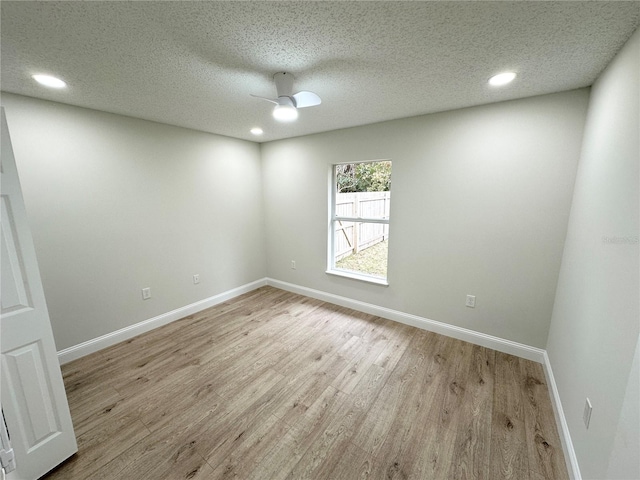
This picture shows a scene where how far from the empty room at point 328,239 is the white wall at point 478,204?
19 millimetres

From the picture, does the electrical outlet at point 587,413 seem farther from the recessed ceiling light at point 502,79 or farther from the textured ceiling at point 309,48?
the recessed ceiling light at point 502,79

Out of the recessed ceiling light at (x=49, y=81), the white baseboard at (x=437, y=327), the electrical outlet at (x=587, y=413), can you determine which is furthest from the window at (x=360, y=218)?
the recessed ceiling light at (x=49, y=81)

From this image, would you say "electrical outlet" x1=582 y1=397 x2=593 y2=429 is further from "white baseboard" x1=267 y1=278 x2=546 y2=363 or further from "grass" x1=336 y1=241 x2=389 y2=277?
"grass" x1=336 y1=241 x2=389 y2=277

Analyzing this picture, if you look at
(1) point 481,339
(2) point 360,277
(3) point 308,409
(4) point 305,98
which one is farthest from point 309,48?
(1) point 481,339

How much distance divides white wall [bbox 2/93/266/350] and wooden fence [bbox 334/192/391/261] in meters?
1.53

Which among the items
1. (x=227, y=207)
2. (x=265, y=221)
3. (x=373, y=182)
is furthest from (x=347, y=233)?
(x=227, y=207)

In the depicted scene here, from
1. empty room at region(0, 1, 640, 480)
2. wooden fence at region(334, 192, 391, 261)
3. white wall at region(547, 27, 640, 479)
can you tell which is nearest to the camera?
white wall at region(547, 27, 640, 479)

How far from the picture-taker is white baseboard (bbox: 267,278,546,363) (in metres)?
2.34

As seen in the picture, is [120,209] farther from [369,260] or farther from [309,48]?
[369,260]

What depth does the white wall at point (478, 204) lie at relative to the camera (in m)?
2.08

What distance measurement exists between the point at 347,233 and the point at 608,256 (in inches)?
110

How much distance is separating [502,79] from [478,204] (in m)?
1.04

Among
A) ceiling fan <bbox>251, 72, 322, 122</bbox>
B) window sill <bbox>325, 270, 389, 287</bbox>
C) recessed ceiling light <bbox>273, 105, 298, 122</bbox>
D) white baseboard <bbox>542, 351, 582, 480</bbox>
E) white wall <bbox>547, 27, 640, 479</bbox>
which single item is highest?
ceiling fan <bbox>251, 72, 322, 122</bbox>

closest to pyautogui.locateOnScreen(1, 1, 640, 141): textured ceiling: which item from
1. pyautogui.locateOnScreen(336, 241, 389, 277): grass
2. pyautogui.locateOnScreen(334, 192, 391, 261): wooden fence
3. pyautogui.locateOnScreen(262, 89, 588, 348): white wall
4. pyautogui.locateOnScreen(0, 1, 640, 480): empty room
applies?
pyautogui.locateOnScreen(0, 1, 640, 480): empty room
